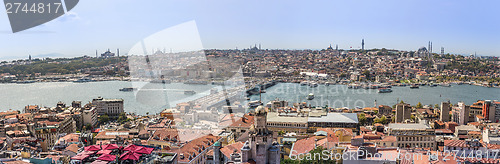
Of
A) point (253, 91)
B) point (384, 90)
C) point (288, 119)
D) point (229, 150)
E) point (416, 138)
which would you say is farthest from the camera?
point (384, 90)

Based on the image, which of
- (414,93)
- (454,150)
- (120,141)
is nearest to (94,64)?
(414,93)

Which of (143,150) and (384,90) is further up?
(143,150)

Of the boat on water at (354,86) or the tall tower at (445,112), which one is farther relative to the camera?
the boat on water at (354,86)

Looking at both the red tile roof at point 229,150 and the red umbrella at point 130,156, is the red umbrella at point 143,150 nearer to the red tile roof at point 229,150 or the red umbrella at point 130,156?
the red umbrella at point 130,156

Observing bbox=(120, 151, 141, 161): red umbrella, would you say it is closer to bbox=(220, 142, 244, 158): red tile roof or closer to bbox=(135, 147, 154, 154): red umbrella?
bbox=(135, 147, 154, 154): red umbrella

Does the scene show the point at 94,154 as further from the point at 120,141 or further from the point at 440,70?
the point at 440,70

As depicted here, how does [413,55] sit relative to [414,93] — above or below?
above

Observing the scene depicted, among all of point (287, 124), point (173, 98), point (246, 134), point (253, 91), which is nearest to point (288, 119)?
point (287, 124)

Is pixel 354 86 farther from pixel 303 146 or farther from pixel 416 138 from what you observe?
pixel 303 146

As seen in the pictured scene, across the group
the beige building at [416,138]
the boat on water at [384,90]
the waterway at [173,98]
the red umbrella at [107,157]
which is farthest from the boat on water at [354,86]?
the red umbrella at [107,157]

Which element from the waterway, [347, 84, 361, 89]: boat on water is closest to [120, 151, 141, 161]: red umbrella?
the waterway

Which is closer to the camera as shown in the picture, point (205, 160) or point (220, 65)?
point (205, 160)
